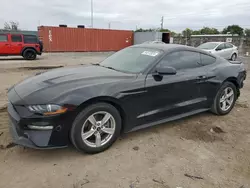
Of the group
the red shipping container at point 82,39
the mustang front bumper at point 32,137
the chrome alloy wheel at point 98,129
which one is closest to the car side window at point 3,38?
the red shipping container at point 82,39

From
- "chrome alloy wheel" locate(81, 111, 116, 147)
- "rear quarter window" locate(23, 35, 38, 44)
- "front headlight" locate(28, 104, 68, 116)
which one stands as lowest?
"chrome alloy wheel" locate(81, 111, 116, 147)

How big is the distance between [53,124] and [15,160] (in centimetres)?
76

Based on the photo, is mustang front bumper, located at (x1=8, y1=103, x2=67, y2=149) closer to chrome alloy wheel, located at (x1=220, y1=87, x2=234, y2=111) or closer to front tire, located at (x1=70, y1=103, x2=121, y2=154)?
front tire, located at (x1=70, y1=103, x2=121, y2=154)

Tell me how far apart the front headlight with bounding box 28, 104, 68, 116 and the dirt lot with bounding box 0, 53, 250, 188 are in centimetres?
68

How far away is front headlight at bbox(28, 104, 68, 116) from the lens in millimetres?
2381

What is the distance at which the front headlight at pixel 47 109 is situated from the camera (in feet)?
7.81

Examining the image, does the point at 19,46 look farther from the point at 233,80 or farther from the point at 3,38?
the point at 233,80

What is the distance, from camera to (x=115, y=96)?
274cm

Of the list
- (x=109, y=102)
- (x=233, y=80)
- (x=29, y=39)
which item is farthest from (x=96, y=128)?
(x=29, y=39)

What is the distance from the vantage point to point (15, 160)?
2613 mm

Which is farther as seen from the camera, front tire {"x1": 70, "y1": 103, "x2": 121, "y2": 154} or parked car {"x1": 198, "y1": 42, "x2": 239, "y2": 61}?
parked car {"x1": 198, "y1": 42, "x2": 239, "y2": 61}

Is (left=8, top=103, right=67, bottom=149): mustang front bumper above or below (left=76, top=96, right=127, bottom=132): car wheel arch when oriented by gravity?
below

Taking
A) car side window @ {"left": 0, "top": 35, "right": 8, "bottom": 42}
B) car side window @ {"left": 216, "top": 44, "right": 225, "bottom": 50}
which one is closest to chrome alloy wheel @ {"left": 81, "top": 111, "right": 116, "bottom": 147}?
car side window @ {"left": 216, "top": 44, "right": 225, "bottom": 50}

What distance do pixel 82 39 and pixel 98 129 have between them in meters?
22.0
